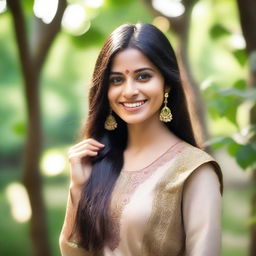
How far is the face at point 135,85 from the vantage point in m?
1.71

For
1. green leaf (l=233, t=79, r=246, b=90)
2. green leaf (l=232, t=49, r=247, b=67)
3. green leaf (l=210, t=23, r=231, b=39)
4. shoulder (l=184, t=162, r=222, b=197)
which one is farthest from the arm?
green leaf (l=210, t=23, r=231, b=39)

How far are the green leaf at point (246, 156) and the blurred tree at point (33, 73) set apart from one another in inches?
53.5

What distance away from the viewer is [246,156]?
1870mm

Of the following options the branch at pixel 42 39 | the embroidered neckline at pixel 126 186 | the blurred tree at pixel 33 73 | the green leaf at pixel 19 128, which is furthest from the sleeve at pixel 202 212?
the green leaf at pixel 19 128

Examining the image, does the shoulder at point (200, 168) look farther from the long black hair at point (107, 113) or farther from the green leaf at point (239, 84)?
the green leaf at point (239, 84)

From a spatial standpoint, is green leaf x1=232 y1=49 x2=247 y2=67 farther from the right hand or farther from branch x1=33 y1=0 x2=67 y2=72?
branch x1=33 y1=0 x2=67 y2=72

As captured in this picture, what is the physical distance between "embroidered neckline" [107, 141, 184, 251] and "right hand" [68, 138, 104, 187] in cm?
12

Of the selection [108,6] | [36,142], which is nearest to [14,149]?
[36,142]

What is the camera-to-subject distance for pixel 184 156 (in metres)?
1.73

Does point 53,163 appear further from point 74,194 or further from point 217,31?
point 74,194

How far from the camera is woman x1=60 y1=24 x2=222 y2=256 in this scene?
5.44 feet

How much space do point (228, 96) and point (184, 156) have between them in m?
0.34

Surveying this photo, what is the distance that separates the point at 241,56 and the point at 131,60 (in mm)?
815

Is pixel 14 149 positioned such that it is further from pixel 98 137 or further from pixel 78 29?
pixel 98 137
